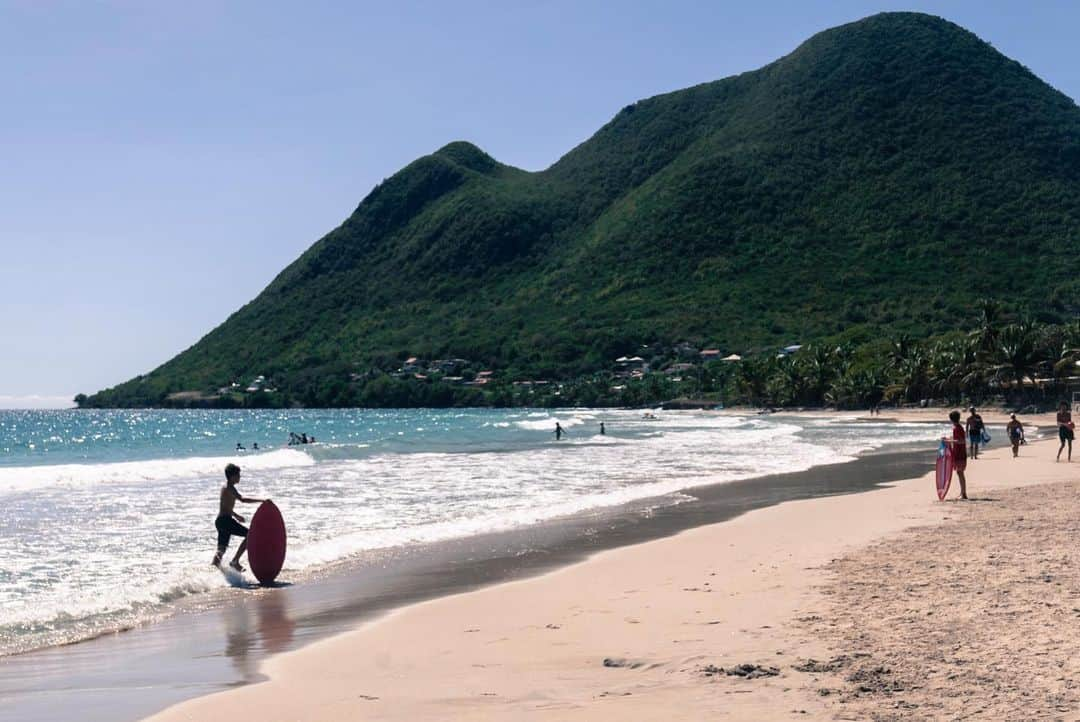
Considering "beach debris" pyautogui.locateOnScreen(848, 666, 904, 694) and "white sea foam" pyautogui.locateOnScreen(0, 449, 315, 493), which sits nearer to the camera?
"beach debris" pyautogui.locateOnScreen(848, 666, 904, 694)

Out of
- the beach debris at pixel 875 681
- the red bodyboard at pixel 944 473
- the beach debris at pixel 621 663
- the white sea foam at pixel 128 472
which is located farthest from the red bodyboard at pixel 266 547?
the white sea foam at pixel 128 472

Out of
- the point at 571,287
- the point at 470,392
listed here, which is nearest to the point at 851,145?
the point at 571,287

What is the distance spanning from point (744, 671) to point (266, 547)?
657cm

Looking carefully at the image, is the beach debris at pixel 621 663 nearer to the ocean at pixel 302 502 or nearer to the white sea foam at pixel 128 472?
the ocean at pixel 302 502

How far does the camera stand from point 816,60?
144m

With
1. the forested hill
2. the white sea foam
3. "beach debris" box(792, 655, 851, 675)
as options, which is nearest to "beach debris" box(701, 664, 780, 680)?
"beach debris" box(792, 655, 851, 675)

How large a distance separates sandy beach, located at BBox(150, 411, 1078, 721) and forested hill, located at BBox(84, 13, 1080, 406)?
95.7m

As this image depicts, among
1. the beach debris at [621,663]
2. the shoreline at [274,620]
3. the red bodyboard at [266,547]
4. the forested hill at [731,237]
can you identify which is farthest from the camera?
the forested hill at [731,237]

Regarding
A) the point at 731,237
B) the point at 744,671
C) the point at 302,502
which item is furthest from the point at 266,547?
the point at 731,237

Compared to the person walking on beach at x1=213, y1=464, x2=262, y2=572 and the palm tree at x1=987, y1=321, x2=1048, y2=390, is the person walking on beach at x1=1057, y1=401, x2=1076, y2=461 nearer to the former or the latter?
the person walking on beach at x1=213, y1=464, x2=262, y2=572

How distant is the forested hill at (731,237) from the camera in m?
112

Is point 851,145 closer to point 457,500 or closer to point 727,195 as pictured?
point 727,195

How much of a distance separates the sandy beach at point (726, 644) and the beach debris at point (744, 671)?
0.01 m

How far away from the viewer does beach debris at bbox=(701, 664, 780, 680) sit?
6.25m
